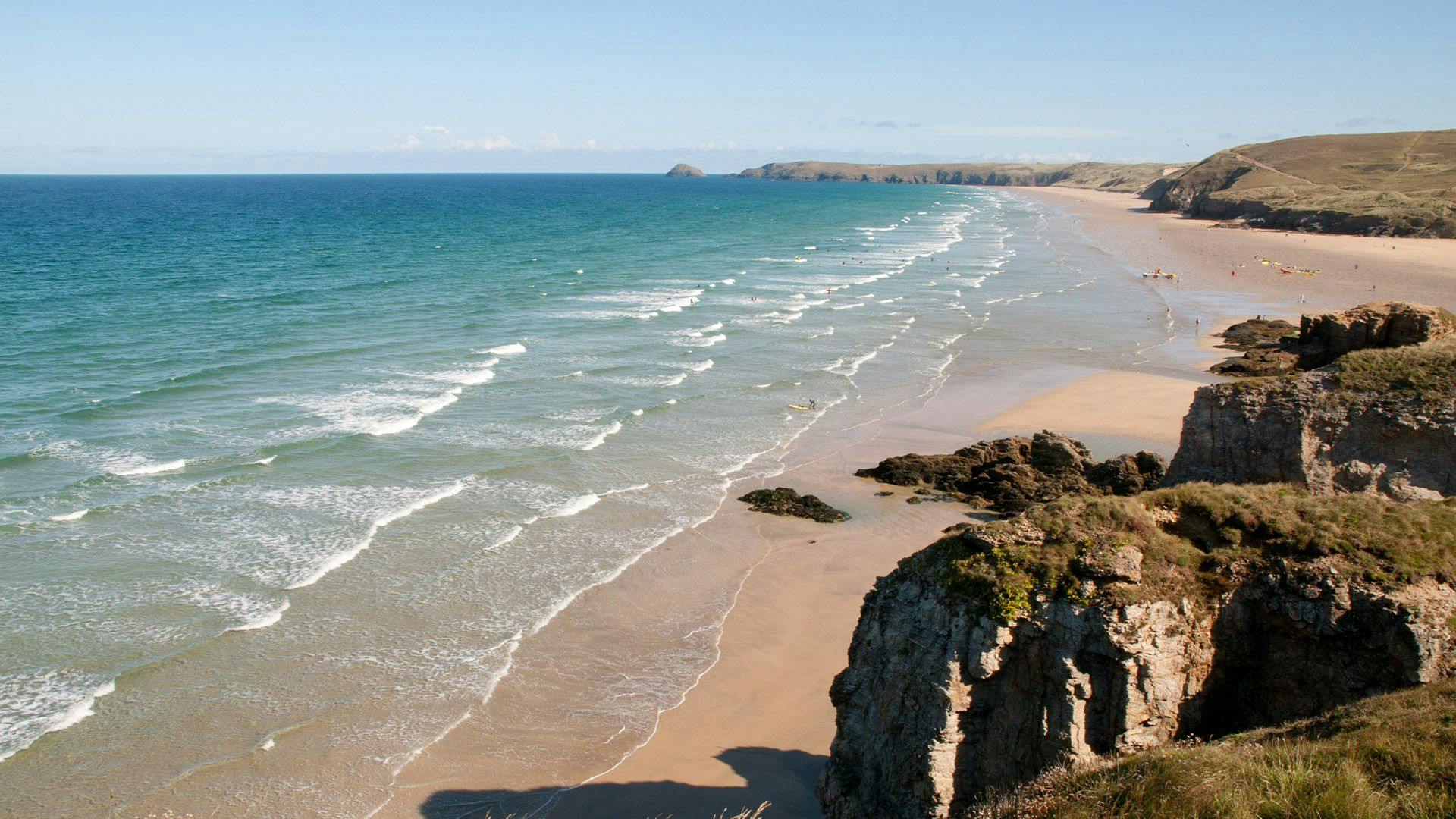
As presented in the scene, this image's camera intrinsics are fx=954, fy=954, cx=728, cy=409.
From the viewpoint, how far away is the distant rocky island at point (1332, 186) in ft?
275

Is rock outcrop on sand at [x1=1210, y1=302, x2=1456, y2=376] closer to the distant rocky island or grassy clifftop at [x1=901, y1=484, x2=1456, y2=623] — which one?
grassy clifftop at [x1=901, y1=484, x2=1456, y2=623]

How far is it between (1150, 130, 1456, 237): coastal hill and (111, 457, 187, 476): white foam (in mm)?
91455

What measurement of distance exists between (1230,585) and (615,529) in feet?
46.5

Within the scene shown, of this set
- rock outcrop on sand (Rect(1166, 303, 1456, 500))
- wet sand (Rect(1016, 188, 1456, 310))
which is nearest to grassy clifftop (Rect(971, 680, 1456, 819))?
rock outcrop on sand (Rect(1166, 303, 1456, 500))

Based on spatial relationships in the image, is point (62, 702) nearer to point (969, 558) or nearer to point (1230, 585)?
point (969, 558)

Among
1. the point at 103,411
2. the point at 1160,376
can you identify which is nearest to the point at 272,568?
the point at 103,411

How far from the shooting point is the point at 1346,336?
23641mm

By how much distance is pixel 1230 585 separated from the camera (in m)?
9.15

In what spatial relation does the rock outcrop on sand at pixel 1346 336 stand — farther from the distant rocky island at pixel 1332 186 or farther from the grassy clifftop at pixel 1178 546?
the distant rocky island at pixel 1332 186

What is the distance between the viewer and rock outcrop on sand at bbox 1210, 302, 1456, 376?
786 inches

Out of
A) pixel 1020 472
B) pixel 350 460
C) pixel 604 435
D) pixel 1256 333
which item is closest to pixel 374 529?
pixel 350 460

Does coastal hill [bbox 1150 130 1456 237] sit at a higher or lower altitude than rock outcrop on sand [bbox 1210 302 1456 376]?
higher

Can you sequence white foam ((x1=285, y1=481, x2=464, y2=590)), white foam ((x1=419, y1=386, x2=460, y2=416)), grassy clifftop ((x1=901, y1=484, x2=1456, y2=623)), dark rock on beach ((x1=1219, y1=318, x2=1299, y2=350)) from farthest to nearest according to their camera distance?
dark rock on beach ((x1=1219, y1=318, x2=1299, y2=350)) < white foam ((x1=419, y1=386, x2=460, y2=416)) < white foam ((x1=285, y1=481, x2=464, y2=590)) < grassy clifftop ((x1=901, y1=484, x2=1456, y2=623))

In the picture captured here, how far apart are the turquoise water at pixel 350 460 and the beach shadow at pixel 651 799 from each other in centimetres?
143
